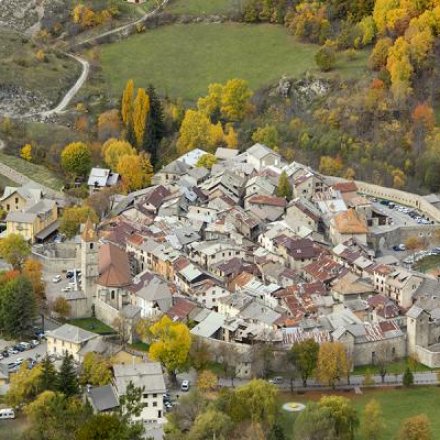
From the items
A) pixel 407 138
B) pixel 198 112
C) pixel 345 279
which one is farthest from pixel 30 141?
pixel 345 279

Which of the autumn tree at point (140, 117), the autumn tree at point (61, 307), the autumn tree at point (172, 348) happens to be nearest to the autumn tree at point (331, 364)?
the autumn tree at point (172, 348)

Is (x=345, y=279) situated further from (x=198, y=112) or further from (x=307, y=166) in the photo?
(x=198, y=112)

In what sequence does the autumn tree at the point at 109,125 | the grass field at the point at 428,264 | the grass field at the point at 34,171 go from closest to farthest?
the grass field at the point at 428,264, the grass field at the point at 34,171, the autumn tree at the point at 109,125

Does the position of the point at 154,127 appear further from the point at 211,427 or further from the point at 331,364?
the point at 211,427

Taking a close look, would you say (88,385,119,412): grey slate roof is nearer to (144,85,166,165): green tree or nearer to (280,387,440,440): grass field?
(280,387,440,440): grass field

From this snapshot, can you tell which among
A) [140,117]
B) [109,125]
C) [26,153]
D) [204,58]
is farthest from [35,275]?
[204,58]

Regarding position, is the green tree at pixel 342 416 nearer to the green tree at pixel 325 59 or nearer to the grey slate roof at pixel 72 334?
the grey slate roof at pixel 72 334
